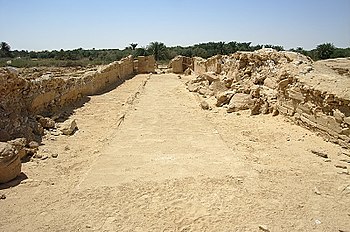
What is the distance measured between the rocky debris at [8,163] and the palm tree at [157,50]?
116 feet

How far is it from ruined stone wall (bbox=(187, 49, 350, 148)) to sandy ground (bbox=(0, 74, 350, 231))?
19.0 inches

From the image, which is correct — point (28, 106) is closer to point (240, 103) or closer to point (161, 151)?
point (161, 151)

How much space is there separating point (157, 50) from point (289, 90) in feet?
106

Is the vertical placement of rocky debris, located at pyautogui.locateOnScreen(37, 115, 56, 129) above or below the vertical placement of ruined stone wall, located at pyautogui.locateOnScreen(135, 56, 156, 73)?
below

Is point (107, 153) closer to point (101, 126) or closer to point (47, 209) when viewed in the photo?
point (47, 209)

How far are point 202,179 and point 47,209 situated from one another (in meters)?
2.59

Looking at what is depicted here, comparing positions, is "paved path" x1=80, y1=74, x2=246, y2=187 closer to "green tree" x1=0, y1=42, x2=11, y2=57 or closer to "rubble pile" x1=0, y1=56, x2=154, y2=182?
"rubble pile" x1=0, y1=56, x2=154, y2=182

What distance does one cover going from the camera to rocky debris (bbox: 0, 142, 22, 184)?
5418 mm

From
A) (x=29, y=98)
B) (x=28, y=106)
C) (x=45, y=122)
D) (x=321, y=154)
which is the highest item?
(x=29, y=98)

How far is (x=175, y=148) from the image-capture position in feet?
23.9

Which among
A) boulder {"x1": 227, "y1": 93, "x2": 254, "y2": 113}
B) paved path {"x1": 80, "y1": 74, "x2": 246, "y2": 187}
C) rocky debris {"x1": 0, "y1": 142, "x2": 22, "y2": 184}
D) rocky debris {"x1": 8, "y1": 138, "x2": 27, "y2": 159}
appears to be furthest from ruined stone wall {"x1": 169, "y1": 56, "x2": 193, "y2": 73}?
rocky debris {"x1": 0, "y1": 142, "x2": 22, "y2": 184}

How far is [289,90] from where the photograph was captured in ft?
31.6

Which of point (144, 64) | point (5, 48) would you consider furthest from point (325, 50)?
point (5, 48)

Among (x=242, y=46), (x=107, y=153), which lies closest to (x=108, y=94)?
(x=107, y=153)
